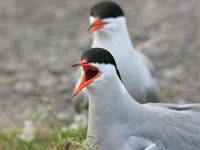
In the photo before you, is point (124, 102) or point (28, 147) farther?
point (28, 147)

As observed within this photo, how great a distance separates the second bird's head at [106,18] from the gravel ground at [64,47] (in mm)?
916

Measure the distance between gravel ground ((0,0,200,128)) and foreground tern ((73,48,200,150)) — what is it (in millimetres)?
1694

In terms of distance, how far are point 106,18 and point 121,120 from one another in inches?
52.9

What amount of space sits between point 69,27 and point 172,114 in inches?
130

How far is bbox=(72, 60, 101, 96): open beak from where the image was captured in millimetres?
3188

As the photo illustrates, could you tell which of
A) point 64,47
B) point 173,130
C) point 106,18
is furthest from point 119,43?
point 64,47

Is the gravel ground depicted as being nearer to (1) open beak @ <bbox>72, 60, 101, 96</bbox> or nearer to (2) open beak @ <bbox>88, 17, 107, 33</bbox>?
(2) open beak @ <bbox>88, 17, 107, 33</bbox>

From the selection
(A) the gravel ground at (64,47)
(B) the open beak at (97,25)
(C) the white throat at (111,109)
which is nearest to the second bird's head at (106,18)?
(B) the open beak at (97,25)

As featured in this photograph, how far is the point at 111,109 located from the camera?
3359 mm

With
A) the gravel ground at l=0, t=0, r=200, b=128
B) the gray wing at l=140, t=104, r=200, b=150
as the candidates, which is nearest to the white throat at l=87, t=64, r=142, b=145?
the gray wing at l=140, t=104, r=200, b=150

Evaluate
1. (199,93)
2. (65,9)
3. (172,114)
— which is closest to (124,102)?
(172,114)

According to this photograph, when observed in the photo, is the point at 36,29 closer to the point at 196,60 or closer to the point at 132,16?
the point at 132,16

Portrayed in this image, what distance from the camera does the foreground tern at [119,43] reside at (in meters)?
4.52

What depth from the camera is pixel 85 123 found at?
458cm
